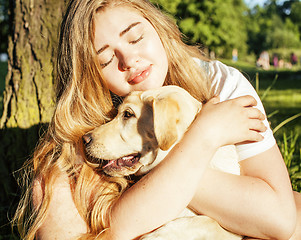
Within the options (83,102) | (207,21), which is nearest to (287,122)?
(83,102)

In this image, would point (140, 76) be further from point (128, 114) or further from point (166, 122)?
point (166, 122)

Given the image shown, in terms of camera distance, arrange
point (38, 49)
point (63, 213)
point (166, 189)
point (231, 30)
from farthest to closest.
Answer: point (231, 30)
point (38, 49)
point (63, 213)
point (166, 189)

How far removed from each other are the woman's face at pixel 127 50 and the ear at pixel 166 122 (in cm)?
49

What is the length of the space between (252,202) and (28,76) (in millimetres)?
2814

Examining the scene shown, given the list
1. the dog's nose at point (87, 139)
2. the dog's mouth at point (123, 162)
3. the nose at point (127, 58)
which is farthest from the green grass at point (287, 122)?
the dog's nose at point (87, 139)

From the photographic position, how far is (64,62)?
284cm

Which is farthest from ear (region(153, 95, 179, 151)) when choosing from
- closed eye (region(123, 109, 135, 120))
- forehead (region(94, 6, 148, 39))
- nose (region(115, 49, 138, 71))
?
forehead (region(94, 6, 148, 39))

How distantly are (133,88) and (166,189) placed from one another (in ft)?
3.12

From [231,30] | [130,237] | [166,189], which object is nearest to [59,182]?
[130,237]

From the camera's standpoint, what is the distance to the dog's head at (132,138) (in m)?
2.41

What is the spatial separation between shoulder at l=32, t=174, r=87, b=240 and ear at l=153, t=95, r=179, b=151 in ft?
2.79

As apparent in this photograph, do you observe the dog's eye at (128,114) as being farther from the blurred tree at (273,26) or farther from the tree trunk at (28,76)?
the blurred tree at (273,26)

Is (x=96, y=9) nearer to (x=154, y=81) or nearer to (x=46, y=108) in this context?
(x=154, y=81)

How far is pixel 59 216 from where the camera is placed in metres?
2.34
